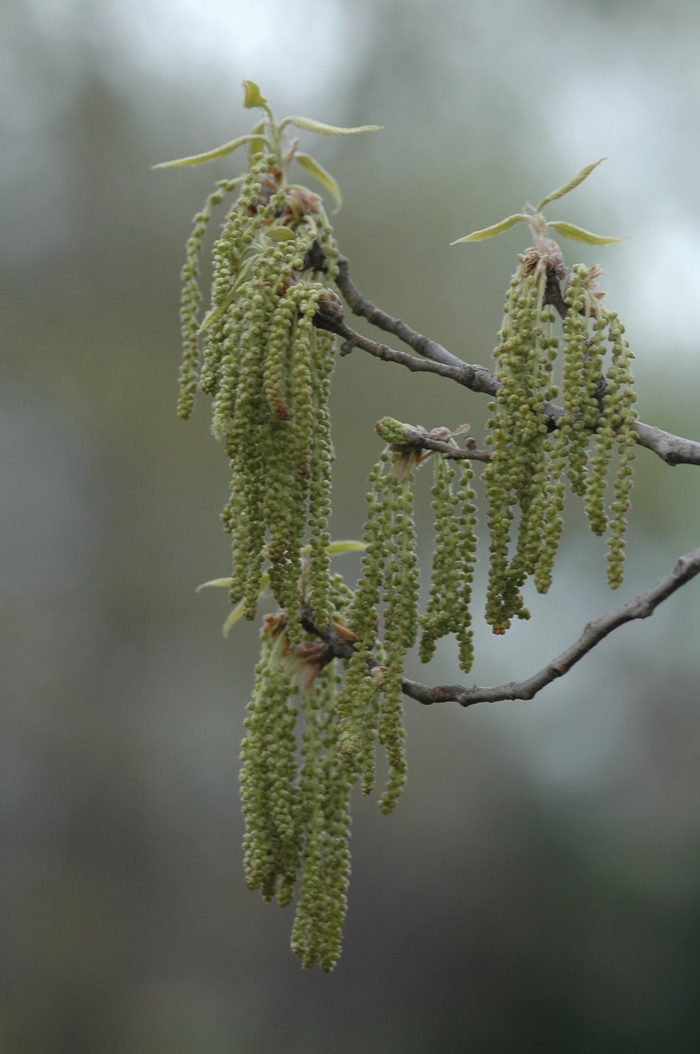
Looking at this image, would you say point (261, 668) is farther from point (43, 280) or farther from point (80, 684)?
point (43, 280)

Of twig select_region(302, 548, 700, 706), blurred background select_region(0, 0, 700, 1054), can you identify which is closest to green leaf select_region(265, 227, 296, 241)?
twig select_region(302, 548, 700, 706)

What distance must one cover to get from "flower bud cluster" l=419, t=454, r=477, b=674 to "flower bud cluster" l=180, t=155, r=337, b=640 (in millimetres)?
130

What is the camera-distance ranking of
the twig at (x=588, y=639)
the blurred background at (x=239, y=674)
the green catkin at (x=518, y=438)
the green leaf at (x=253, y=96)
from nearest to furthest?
the twig at (x=588, y=639), the green catkin at (x=518, y=438), the green leaf at (x=253, y=96), the blurred background at (x=239, y=674)

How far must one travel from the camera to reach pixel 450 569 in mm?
1150

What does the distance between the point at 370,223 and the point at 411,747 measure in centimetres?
287

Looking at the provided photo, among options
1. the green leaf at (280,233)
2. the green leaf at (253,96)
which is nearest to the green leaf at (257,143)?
the green leaf at (253,96)

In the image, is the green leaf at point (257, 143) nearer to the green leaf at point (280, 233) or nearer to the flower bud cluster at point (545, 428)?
the green leaf at point (280, 233)

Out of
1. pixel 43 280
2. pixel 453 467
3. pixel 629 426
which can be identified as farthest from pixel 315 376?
pixel 43 280

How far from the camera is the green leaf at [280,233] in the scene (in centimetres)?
113

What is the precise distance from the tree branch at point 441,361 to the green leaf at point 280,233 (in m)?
0.09

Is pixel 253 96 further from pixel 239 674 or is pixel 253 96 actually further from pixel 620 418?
pixel 239 674

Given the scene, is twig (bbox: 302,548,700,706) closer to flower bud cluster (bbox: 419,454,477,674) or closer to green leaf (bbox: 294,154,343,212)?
flower bud cluster (bbox: 419,454,477,674)

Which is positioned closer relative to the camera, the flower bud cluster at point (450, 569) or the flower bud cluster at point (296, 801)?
the flower bud cluster at point (450, 569)

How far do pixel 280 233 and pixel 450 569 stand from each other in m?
0.42
